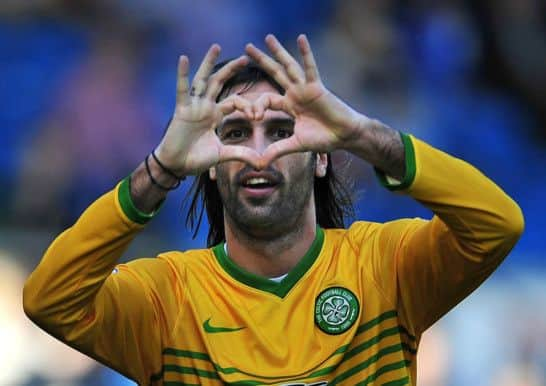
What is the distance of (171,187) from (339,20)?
3.84 m

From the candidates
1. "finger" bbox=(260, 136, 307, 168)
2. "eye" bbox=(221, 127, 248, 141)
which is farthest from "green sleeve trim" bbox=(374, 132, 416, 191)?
"eye" bbox=(221, 127, 248, 141)

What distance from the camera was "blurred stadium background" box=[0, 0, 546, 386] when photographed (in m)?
5.80

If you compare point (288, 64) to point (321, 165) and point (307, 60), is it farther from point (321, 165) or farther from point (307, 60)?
point (321, 165)

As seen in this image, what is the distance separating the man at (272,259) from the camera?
2.94m

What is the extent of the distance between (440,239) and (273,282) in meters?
0.58

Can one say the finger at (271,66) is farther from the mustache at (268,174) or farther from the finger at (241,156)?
the mustache at (268,174)

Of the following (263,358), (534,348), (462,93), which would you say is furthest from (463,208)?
(462,93)

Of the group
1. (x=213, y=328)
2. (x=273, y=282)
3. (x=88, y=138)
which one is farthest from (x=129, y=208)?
(x=88, y=138)

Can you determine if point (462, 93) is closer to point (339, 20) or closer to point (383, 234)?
point (339, 20)

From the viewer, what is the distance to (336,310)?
3260mm

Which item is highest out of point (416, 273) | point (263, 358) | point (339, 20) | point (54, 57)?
point (339, 20)

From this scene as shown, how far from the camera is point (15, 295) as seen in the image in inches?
220

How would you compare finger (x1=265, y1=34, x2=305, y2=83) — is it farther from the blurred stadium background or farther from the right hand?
the blurred stadium background

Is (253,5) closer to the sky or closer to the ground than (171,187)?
closer to the sky
